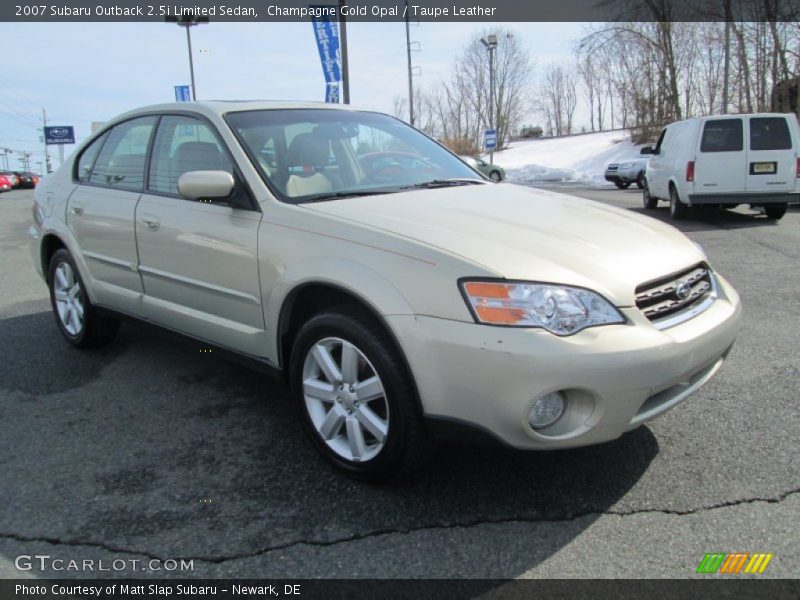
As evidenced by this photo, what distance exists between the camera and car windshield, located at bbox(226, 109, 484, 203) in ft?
11.0

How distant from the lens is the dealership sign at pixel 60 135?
5581 centimetres

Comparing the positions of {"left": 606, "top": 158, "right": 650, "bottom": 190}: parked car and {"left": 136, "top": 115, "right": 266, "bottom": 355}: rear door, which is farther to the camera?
{"left": 606, "top": 158, "right": 650, "bottom": 190}: parked car

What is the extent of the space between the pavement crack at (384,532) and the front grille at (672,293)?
2.47 feet

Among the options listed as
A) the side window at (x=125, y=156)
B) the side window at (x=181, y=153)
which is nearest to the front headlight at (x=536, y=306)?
the side window at (x=181, y=153)

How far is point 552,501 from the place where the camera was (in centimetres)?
268

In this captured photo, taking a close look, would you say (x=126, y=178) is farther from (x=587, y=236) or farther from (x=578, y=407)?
(x=578, y=407)

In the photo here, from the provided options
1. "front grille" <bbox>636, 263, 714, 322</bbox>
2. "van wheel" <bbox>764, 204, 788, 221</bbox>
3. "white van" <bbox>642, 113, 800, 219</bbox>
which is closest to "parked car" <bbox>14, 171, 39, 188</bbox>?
"white van" <bbox>642, 113, 800, 219</bbox>

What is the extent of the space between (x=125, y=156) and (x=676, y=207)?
403 inches

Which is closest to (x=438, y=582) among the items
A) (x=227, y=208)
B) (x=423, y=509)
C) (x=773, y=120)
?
(x=423, y=509)

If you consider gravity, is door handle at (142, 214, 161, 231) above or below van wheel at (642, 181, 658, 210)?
above

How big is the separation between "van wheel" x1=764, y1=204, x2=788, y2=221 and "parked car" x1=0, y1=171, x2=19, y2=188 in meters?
35.3

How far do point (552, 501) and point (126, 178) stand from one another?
125 inches

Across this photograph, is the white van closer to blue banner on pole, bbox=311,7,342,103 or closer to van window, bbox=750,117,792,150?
van window, bbox=750,117,792,150

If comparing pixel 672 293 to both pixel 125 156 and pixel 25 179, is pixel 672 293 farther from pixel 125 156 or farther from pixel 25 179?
pixel 25 179
